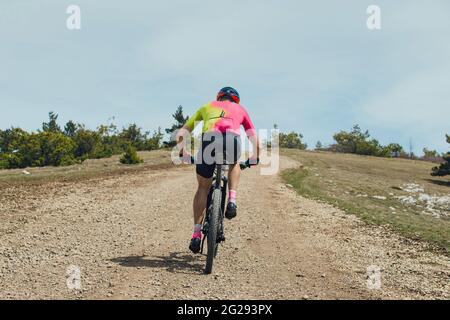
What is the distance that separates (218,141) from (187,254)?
2.43 metres

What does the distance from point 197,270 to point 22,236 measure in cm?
420

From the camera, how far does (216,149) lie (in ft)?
20.5

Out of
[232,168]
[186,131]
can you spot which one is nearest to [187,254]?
[232,168]

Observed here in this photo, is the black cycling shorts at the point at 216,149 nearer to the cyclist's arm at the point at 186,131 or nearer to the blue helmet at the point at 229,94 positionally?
the cyclist's arm at the point at 186,131

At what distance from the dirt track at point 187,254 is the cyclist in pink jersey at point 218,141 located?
3.26 ft

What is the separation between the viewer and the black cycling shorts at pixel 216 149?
6.25 m

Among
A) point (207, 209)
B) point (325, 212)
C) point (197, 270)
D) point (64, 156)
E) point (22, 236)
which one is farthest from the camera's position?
point (64, 156)

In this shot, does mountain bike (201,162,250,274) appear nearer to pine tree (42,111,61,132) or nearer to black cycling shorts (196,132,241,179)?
black cycling shorts (196,132,241,179)

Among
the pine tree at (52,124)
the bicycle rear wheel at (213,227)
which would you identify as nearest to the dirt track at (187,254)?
the bicycle rear wheel at (213,227)

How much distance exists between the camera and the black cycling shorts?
6.25 metres

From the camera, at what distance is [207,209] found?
6750 mm
